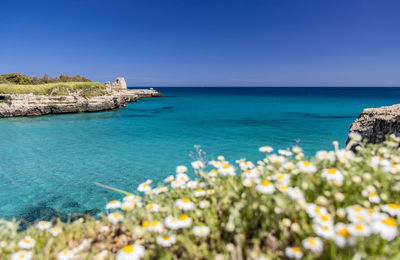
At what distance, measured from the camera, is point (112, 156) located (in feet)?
40.9

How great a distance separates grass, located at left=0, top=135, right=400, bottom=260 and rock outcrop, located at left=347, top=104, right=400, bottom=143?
4.10 meters

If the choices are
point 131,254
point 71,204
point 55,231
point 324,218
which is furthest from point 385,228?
point 71,204

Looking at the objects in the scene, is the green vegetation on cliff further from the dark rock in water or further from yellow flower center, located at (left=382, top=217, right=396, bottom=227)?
yellow flower center, located at (left=382, top=217, right=396, bottom=227)

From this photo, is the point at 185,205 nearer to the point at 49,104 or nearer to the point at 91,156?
the point at 91,156

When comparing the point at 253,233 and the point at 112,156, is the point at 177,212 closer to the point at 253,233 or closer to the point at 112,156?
the point at 253,233

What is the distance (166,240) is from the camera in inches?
81.5

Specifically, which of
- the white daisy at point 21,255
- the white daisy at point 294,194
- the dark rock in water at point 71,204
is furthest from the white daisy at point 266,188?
the dark rock in water at point 71,204

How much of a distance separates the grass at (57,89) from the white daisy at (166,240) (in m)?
39.4

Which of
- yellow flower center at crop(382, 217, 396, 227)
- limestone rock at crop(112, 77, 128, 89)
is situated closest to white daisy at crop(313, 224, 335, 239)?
yellow flower center at crop(382, 217, 396, 227)

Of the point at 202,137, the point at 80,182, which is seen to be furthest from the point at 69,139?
the point at 202,137

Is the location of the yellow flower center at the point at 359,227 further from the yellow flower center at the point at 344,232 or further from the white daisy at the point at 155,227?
the white daisy at the point at 155,227

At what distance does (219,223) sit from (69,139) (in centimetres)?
1755

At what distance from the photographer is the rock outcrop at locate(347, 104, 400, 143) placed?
18.6ft

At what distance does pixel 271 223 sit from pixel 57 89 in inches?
1644
